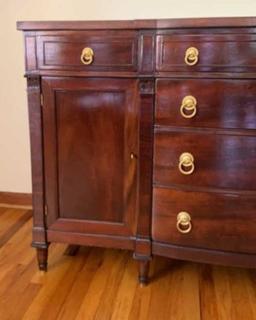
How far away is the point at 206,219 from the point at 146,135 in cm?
38

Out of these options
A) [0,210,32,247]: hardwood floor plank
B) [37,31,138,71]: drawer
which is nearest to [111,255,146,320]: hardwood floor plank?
[0,210,32,247]: hardwood floor plank

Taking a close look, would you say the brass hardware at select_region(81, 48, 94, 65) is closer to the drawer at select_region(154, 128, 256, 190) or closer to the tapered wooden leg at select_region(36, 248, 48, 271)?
the drawer at select_region(154, 128, 256, 190)

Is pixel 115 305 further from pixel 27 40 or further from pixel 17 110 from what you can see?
pixel 17 110

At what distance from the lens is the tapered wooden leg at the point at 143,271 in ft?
4.77

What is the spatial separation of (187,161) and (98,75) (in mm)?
443

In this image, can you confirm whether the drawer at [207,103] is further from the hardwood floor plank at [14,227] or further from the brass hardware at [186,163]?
the hardwood floor plank at [14,227]

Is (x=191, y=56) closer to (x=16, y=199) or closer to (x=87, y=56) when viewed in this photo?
(x=87, y=56)

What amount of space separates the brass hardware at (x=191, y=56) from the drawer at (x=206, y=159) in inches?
9.2

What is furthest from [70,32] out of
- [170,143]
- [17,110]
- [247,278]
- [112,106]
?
[247,278]

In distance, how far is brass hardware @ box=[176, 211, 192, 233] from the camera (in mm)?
1343

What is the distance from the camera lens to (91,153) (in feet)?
4.58

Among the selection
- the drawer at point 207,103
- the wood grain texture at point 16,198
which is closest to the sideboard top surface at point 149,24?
the drawer at point 207,103

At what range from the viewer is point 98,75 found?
51.3 inches

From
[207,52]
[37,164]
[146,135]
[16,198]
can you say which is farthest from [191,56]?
[16,198]
